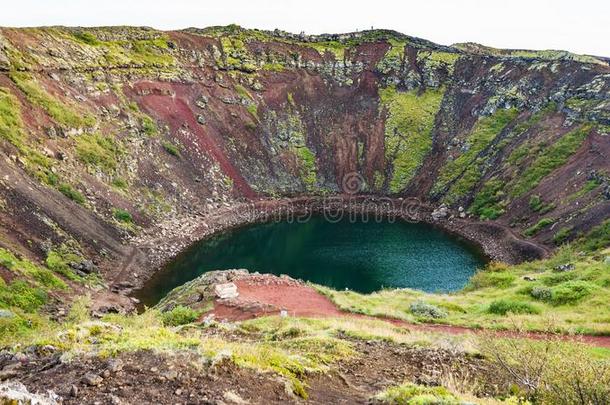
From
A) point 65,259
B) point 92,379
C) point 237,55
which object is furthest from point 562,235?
point 237,55

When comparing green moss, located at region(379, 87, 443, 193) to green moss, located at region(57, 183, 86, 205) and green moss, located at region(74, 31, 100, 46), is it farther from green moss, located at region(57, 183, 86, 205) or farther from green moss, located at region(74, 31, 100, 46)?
Answer: green moss, located at region(74, 31, 100, 46)

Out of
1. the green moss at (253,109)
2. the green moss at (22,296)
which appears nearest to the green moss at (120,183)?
the green moss at (22,296)

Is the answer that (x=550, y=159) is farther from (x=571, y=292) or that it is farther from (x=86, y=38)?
(x=86, y=38)

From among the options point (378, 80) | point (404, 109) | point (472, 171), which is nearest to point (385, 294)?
point (472, 171)

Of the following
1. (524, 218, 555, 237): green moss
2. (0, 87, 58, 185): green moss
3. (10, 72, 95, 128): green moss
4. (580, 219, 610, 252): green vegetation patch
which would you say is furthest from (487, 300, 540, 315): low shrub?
(10, 72, 95, 128): green moss

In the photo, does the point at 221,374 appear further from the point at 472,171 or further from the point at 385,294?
the point at 472,171

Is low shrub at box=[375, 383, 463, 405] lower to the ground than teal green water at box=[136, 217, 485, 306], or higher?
higher

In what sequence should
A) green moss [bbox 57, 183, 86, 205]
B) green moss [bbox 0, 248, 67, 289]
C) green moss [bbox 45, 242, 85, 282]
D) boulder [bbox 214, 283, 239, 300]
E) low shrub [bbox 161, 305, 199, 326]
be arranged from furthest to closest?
1. green moss [bbox 57, 183, 86, 205]
2. green moss [bbox 45, 242, 85, 282]
3. green moss [bbox 0, 248, 67, 289]
4. boulder [bbox 214, 283, 239, 300]
5. low shrub [bbox 161, 305, 199, 326]
